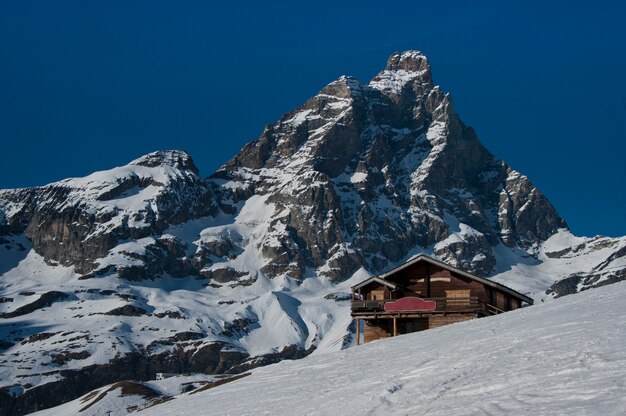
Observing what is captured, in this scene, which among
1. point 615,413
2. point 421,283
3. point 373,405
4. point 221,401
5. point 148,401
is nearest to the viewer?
point 615,413

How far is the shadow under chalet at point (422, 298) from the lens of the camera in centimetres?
5431

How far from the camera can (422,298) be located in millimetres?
55656

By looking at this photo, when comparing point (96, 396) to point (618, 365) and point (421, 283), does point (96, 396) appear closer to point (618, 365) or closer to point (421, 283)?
point (421, 283)

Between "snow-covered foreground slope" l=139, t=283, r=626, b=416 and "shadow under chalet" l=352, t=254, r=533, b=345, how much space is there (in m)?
24.5

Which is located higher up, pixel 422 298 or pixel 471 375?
pixel 422 298

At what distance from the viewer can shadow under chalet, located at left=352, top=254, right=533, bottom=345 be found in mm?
54312

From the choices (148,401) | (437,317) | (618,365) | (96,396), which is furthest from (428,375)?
(96,396)

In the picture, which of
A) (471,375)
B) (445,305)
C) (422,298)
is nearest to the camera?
(471,375)

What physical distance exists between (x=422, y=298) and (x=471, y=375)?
3761cm

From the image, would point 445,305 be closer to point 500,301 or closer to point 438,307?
point 438,307

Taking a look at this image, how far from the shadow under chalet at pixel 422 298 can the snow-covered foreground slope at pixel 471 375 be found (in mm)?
24494

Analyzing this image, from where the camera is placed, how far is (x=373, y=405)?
17375mm

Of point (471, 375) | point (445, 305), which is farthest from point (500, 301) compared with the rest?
point (471, 375)

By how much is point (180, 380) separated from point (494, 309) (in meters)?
78.5
